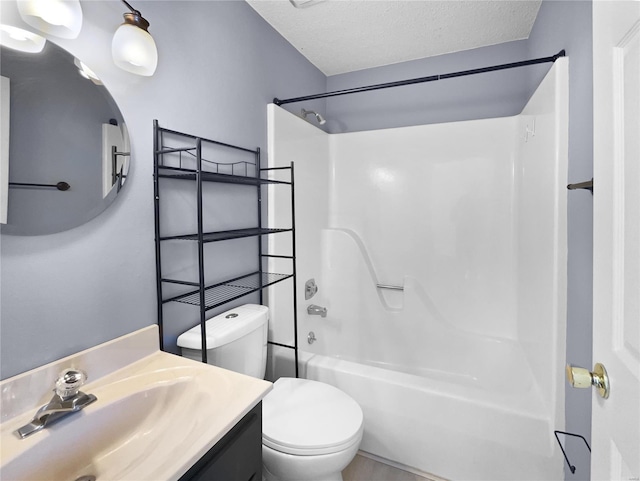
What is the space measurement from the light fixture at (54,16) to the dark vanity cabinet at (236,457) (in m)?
1.17

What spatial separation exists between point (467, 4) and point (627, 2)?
151cm

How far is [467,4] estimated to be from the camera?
175cm

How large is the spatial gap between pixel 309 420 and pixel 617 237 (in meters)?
1.17

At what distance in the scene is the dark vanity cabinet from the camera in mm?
733

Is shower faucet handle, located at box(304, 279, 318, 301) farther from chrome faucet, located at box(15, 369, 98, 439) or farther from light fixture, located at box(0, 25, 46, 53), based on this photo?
light fixture, located at box(0, 25, 46, 53)

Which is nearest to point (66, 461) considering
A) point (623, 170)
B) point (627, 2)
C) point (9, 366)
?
point (9, 366)

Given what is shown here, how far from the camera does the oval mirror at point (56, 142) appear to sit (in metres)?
0.80

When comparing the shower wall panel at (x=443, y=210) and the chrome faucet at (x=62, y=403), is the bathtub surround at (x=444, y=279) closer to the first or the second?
the shower wall panel at (x=443, y=210)

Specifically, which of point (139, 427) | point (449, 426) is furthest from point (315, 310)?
point (139, 427)

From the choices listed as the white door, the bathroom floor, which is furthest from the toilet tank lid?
the white door

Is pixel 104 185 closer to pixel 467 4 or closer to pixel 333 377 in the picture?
pixel 333 377

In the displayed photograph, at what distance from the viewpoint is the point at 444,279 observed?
2359 millimetres

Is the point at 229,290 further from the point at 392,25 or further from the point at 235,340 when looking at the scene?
the point at 392,25

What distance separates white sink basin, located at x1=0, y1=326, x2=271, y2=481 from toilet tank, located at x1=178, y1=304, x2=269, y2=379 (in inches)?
6.7
